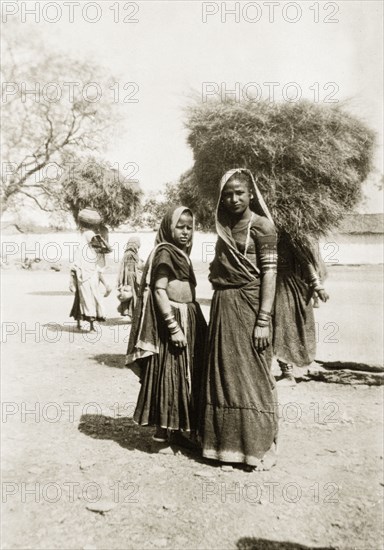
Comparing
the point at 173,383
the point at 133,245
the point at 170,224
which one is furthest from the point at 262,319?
the point at 133,245

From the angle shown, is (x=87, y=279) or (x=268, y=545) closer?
(x=268, y=545)

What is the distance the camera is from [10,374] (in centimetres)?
624

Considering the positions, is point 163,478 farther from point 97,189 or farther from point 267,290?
point 97,189

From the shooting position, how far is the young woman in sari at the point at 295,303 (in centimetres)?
551

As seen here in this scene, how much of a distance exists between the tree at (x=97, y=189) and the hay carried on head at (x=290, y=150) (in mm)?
8277

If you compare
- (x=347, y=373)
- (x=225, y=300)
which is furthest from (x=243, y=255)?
(x=347, y=373)

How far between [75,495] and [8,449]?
3.26 ft

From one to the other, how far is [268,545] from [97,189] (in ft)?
37.6

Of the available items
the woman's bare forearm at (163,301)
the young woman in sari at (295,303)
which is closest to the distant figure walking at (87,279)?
the young woman in sari at (295,303)

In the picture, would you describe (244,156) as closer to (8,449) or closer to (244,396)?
(244,396)

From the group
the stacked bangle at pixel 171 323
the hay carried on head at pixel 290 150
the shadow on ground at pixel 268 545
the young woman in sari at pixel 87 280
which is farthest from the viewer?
the young woman in sari at pixel 87 280

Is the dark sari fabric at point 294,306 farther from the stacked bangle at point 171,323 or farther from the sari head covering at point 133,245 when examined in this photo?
the sari head covering at point 133,245

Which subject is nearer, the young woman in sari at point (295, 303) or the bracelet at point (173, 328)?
the bracelet at point (173, 328)

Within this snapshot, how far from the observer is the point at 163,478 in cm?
342
